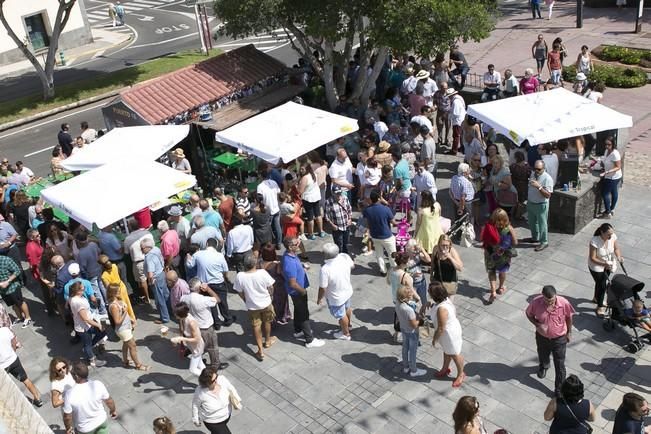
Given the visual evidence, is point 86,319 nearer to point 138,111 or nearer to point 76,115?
point 138,111

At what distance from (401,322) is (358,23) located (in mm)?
9983

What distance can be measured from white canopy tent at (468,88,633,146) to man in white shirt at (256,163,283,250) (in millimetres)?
4253

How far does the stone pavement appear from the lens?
31.7 ft

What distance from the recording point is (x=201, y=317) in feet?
33.4

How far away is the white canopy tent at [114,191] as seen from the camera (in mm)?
11797

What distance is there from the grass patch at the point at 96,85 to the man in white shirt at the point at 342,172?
16368 millimetres

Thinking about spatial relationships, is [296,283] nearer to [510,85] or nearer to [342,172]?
[342,172]

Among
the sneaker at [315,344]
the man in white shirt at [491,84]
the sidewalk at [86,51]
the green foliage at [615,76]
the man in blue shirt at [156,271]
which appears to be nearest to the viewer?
the sneaker at [315,344]

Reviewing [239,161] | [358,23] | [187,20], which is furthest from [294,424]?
[187,20]

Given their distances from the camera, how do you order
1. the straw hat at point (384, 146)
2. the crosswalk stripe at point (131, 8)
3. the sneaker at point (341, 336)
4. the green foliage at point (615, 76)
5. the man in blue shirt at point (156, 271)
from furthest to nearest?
the crosswalk stripe at point (131, 8) < the green foliage at point (615, 76) < the straw hat at point (384, 146) < the man in blue shirt at point (156, 271) < the sneaker at point (341, 336)

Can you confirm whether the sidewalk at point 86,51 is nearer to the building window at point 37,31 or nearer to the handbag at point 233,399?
the building window at point 37,31

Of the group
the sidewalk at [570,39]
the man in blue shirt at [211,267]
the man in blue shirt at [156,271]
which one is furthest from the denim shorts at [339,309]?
the sidewalk at [570,39]

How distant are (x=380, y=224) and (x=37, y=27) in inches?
1184

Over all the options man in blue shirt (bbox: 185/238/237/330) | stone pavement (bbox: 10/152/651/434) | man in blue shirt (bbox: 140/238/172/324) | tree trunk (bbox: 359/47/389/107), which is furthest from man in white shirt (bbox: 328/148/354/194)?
tree trunk (bbox: 359/47/389/107)
